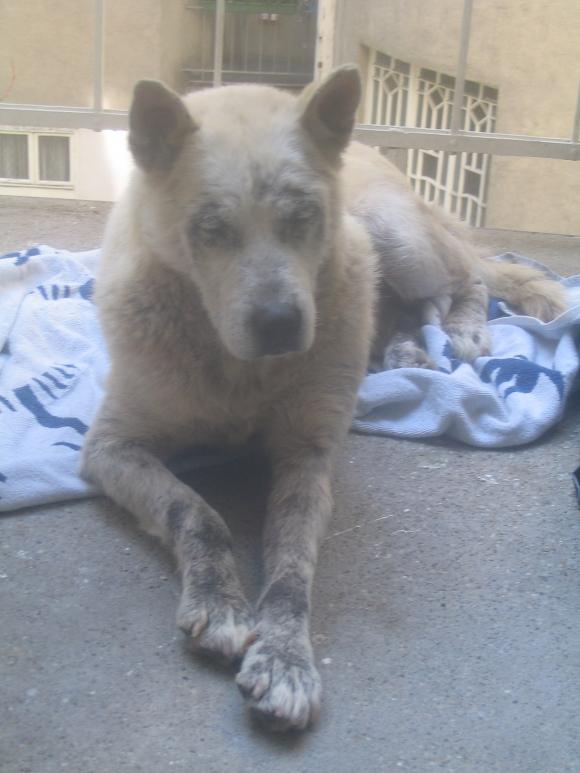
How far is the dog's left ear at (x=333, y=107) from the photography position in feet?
7.60

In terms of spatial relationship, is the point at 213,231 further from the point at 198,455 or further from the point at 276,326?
the point at 198,455

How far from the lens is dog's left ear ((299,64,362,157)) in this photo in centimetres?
232

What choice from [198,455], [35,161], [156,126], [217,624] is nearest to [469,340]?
[198,455]

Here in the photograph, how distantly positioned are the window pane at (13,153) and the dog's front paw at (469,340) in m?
3.65

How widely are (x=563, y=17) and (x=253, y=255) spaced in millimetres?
4547

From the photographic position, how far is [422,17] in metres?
6.35

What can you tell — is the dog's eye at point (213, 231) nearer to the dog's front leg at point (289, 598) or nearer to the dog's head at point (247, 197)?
the dog's head at point (247, 197)

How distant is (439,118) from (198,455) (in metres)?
4.88

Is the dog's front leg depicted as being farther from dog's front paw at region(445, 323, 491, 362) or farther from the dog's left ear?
dog's front paw at region(445, 323, 491, 362)

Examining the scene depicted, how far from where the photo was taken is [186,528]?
2.17 m

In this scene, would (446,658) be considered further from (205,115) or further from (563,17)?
(563,17)

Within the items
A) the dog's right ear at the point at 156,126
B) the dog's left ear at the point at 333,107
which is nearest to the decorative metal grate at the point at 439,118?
the dog's left ear at the point at 333,107

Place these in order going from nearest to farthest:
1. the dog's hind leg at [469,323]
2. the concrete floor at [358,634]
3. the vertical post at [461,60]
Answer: the concrete floor at [358,634], the dog's hind leg at [469,323], the vertical post at [461,60]

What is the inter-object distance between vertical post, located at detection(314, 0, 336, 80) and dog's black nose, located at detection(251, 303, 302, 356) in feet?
10.9
